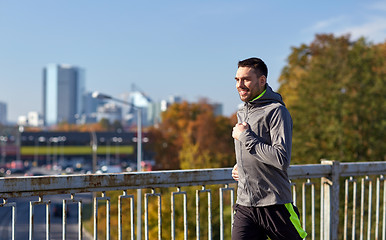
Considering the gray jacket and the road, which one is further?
the road

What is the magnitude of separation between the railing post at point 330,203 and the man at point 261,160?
6.40ft

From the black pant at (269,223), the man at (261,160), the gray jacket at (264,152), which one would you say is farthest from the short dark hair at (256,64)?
the black pant at (269,223)

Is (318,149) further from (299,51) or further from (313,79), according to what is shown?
(299,51)

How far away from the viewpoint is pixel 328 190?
5.33 metres

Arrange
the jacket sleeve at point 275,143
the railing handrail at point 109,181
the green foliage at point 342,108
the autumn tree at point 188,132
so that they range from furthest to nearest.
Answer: the autumn tree at point 188,132 → the green foliage at point 342,108 → the railing handrail at point 109,181 → the jacket sleeve at point 275,143

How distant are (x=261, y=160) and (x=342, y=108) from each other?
96.9 feet

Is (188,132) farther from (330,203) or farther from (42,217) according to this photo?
(42,217)

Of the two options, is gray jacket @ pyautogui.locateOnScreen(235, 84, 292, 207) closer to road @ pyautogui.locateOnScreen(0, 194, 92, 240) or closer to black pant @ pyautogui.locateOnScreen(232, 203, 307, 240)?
black pant @ pyautogui.locateOnScreen(232, 203, 307, 240)

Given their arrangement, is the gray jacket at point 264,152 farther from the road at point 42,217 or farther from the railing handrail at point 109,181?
the road at point 42,217

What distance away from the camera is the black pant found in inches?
134

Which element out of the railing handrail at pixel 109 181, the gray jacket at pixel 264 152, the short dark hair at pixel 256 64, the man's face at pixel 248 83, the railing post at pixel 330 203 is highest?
the short dark hair at pixel 256 64

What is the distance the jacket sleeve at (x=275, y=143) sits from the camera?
3160 millimetres

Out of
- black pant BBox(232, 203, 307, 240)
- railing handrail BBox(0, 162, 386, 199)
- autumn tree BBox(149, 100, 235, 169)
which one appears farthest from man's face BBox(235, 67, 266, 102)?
autumn tree BBox(149, 100, 235, 169)

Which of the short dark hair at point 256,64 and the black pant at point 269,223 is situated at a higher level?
the short dark hair at point 256,64
